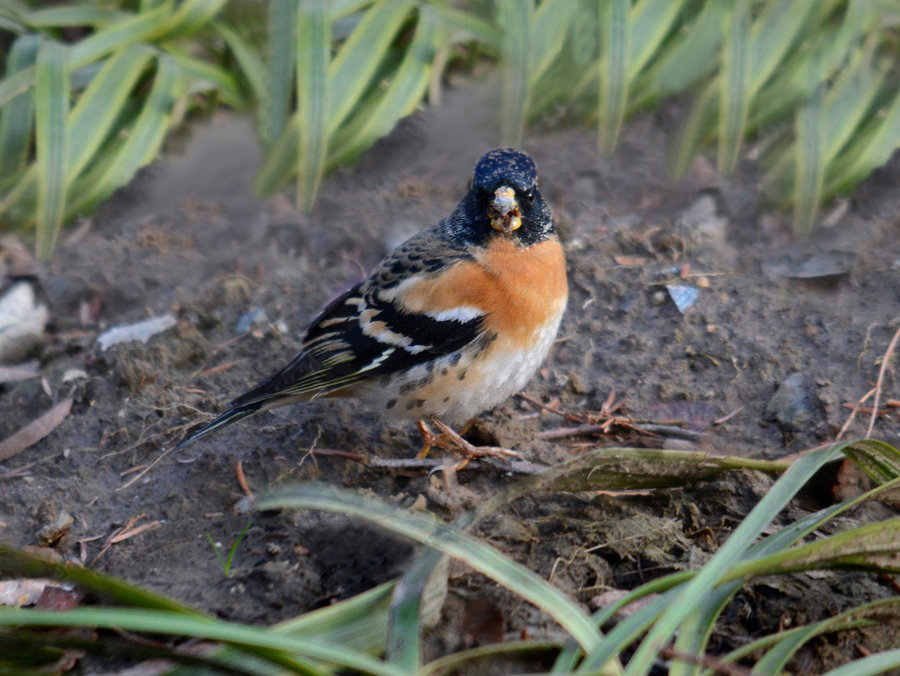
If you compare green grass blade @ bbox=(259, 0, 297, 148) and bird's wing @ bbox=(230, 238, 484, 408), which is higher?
green grass blade @ bbox=(259, 0, 297, 148)

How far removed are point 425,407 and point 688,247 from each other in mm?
1680

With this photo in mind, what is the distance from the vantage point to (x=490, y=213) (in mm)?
3131

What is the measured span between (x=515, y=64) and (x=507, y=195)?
6.39 ft

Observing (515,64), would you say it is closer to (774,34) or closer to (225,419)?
(774,34)

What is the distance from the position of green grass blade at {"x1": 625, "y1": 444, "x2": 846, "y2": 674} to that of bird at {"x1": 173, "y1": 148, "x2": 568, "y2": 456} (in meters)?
1.12

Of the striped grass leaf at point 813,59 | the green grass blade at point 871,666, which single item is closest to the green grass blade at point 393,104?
the striped grass leaf at point 813,59

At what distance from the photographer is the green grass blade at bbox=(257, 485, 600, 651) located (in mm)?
1856

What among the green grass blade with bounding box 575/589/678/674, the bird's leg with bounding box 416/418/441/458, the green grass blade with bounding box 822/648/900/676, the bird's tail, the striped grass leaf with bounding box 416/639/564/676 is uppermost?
the green grass blade with bounding box 822/648/900/676

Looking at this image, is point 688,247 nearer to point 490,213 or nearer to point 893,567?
point 490,213

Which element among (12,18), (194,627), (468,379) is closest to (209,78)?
(12,18)

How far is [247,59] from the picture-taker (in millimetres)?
5027

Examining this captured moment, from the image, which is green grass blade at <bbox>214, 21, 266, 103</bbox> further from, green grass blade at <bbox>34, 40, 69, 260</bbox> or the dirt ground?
green grass blade at <bbox>34, 40, 69, 260</bbox>

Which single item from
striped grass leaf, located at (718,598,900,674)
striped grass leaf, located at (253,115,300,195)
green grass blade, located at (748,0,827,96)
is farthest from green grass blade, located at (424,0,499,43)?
striped grass leaf, located at (718,598,900,674)

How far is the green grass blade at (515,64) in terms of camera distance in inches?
185
